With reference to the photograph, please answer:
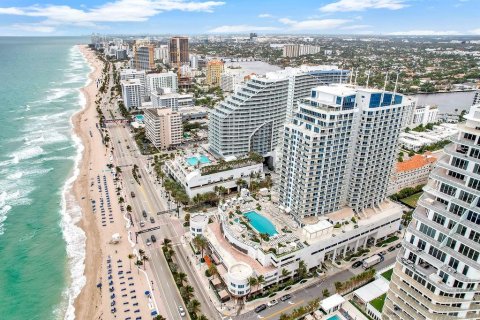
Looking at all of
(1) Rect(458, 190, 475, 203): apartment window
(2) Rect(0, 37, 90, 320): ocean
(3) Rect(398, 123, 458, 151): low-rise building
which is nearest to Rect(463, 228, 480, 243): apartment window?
(1) Rect(458, 190, 475, 203): apartment window

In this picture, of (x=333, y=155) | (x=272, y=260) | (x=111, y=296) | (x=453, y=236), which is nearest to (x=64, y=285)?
(x=111, y=296)

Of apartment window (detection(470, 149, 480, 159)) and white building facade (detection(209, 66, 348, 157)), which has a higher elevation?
apartment window (detection(470, 149, 480, 159))

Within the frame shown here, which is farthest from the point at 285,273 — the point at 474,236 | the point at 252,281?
the point at 474,236

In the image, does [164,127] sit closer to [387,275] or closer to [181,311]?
[181,311]

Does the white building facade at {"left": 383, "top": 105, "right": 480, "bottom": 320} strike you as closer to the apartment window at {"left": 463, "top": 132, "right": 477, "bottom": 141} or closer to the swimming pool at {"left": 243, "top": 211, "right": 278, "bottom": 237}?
the apartment window at {"left": 463, "top": 132, "right": 477, "bottom": 141}

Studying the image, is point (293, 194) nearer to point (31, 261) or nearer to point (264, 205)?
point (264, 205)

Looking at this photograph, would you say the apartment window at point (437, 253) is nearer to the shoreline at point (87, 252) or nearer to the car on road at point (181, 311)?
the car on road at point (181, 311)
